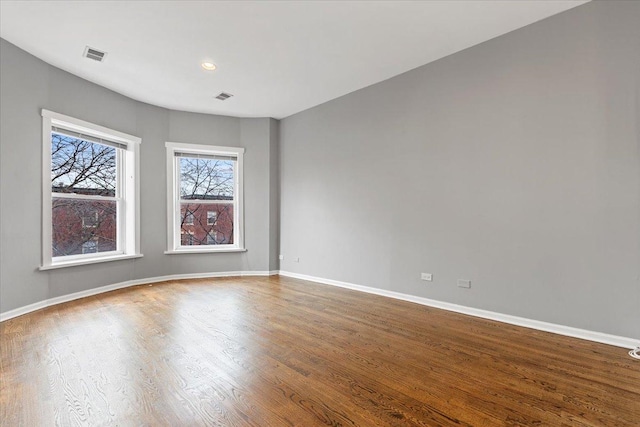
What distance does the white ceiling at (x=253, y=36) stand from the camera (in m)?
2.69

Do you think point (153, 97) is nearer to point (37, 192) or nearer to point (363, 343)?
point (37, 192)

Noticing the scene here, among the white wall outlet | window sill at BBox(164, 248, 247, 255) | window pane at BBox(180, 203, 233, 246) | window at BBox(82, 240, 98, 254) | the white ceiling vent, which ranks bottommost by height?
the white wall outlet

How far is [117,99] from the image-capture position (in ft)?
15.0

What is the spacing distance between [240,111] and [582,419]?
5.47m

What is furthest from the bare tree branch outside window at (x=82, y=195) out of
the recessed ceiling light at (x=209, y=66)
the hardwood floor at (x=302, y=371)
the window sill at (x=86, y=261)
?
the recessed ceiling light at (x=209, y=66)

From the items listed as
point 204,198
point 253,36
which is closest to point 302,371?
point 253,36

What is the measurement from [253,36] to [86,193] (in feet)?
10.6

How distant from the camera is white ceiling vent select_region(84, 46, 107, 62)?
332 centimetres

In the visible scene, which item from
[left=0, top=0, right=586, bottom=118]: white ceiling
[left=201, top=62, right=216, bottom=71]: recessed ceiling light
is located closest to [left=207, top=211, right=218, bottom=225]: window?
[left=0, top=0, right=586, bottom=118]: white ceiling

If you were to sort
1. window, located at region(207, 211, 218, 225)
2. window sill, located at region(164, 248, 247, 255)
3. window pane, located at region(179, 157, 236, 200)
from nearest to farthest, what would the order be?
1. window sill, located at region(164, 248, 247, 255)
2. window pane, located at region(179, 157, 236, 200)
3. window, located at region(207, 211, 218, 225)

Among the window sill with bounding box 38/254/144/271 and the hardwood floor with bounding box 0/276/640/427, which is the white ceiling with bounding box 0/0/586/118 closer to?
the window sill with bounding box 38/254/144/271

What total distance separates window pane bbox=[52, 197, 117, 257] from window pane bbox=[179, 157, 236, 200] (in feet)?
3.78

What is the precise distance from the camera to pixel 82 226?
13.9ft

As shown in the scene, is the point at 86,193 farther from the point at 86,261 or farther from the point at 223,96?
the point at 223,96
